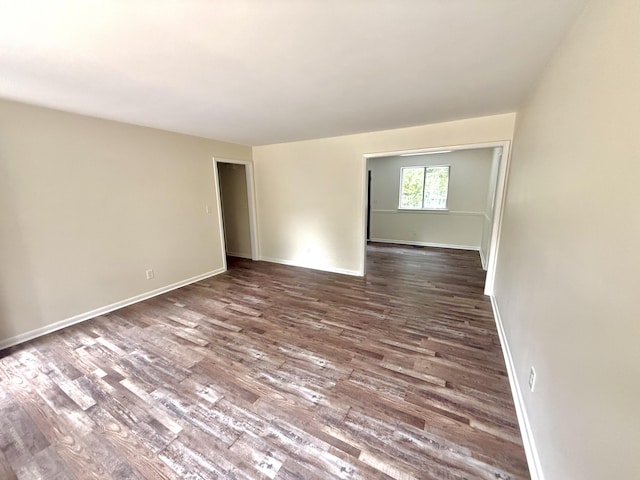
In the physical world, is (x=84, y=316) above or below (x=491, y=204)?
below

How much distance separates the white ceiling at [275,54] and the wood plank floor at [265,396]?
7.63ft

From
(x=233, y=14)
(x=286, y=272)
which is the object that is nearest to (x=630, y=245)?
(x=233, y=14)

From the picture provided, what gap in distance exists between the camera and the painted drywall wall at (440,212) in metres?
5.71

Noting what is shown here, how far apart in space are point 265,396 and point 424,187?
5.99m

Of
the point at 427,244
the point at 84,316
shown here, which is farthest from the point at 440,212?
the point at 84,316

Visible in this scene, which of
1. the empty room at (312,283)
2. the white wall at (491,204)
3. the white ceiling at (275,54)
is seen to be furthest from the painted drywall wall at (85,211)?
the white wall at (491,204)

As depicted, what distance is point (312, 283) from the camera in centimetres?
409

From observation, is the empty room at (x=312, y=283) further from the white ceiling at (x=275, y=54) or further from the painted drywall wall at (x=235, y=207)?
the painted drywall wall at (x=235, y=207)

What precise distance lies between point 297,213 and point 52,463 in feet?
13.0

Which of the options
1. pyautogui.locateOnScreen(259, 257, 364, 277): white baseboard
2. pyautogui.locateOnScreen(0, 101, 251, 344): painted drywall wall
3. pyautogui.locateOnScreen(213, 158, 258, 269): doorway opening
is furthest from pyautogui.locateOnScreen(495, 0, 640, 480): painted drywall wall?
pyautogui.locateOnScreen(213, 158, 258, 269): doorway opening

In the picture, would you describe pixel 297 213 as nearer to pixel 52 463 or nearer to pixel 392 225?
pixel 392 225

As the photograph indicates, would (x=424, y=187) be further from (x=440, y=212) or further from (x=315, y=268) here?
(x=315, y=268)

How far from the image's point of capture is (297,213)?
4.80 metres

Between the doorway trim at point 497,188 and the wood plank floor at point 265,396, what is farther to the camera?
the doorway trim at point 497,188
